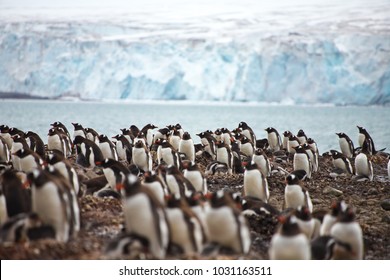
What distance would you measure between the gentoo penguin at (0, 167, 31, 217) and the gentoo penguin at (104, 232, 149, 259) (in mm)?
934

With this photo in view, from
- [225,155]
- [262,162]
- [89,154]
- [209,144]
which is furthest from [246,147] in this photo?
[89,154]

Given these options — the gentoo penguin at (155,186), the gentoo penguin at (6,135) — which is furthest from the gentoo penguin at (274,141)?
the gentoo penguin at (155,186)

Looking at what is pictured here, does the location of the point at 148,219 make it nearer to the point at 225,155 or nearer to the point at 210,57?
the point at 225,155

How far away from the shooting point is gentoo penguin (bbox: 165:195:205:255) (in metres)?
3.29

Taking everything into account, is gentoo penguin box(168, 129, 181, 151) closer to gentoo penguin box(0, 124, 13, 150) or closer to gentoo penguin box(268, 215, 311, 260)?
gentoo penguin box(0, 124, 13, 150)

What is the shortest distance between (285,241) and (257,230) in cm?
140

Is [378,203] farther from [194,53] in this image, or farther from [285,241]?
[194,53]

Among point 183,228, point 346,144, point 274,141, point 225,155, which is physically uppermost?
point 274,141

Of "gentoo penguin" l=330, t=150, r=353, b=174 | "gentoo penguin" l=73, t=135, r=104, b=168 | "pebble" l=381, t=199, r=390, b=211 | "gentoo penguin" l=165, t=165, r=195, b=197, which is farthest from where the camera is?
"gentoo penguin" l=330, t=150, r=353, b=174

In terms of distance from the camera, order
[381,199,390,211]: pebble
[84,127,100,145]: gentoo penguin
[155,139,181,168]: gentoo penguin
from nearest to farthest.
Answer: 1. [381,199,390,211]: pebble
2. [155,139,181,168]: gentoo penguin
3. [84,127,100,145]: gentoo penguin

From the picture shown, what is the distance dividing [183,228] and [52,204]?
0.86 meters

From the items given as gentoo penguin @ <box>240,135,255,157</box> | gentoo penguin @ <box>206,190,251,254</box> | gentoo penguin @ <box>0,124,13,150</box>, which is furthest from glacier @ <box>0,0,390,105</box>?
gentoo penguin @ <box>206,190,251,254</box>

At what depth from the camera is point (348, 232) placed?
149 inches

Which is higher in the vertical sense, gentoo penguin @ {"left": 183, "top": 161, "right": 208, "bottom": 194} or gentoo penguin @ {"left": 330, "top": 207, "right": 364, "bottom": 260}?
gentoo penguin @ {"left": 183, "top": 161, "right": 208, "bottom": 194}
